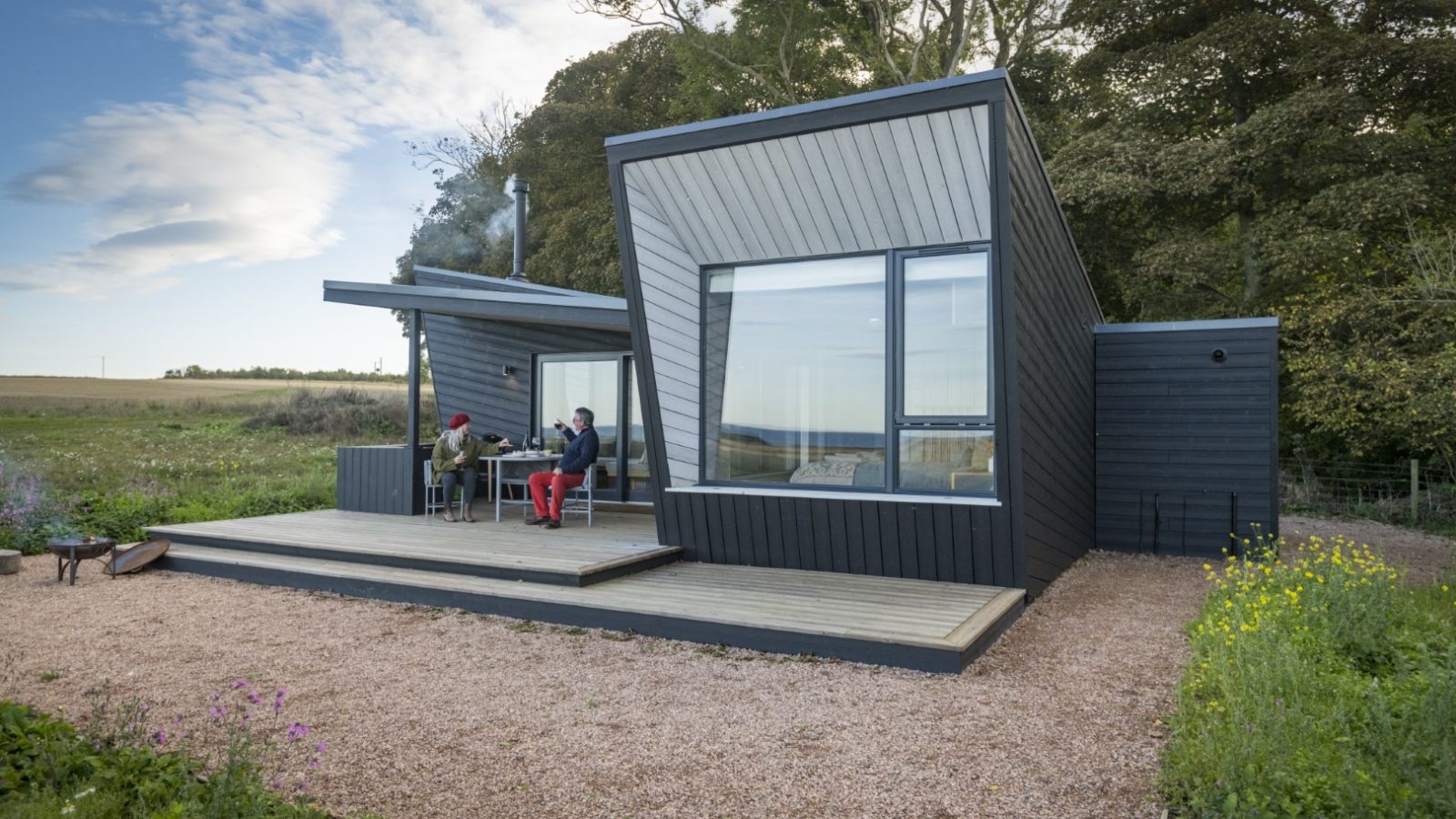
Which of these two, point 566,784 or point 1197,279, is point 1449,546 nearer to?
point 1197,279

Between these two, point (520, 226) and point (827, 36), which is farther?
point (827, 36)

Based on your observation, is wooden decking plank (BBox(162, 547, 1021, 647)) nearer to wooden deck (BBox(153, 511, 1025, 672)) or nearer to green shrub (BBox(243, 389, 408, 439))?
wooden deck (BBox(153, 511, 1025, 672))

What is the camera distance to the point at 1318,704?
3.11m

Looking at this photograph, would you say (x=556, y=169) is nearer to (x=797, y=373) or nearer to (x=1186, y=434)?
(x=797, y=373)

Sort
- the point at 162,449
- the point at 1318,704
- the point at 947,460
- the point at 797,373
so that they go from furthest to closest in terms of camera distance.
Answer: the point at 162,449 → the point at 797,373 → the point at 947,460 → the point at 1318,704

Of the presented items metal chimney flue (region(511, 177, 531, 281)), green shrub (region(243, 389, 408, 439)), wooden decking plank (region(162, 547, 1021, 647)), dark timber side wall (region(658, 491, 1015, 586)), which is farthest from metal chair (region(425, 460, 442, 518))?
green shrub (region(243, 389, 408, 439))

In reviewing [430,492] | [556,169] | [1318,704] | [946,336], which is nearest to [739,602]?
[946,336]

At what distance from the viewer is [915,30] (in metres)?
14.9

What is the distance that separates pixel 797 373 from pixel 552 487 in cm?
257

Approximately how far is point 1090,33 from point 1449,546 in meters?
8.76

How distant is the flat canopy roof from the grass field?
9.04 feet

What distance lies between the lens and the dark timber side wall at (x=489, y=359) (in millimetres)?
9219

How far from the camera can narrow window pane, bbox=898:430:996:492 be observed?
536 cm

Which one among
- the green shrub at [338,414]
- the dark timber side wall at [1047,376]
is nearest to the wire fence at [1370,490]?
the dark timber side wall at [1047,376]
